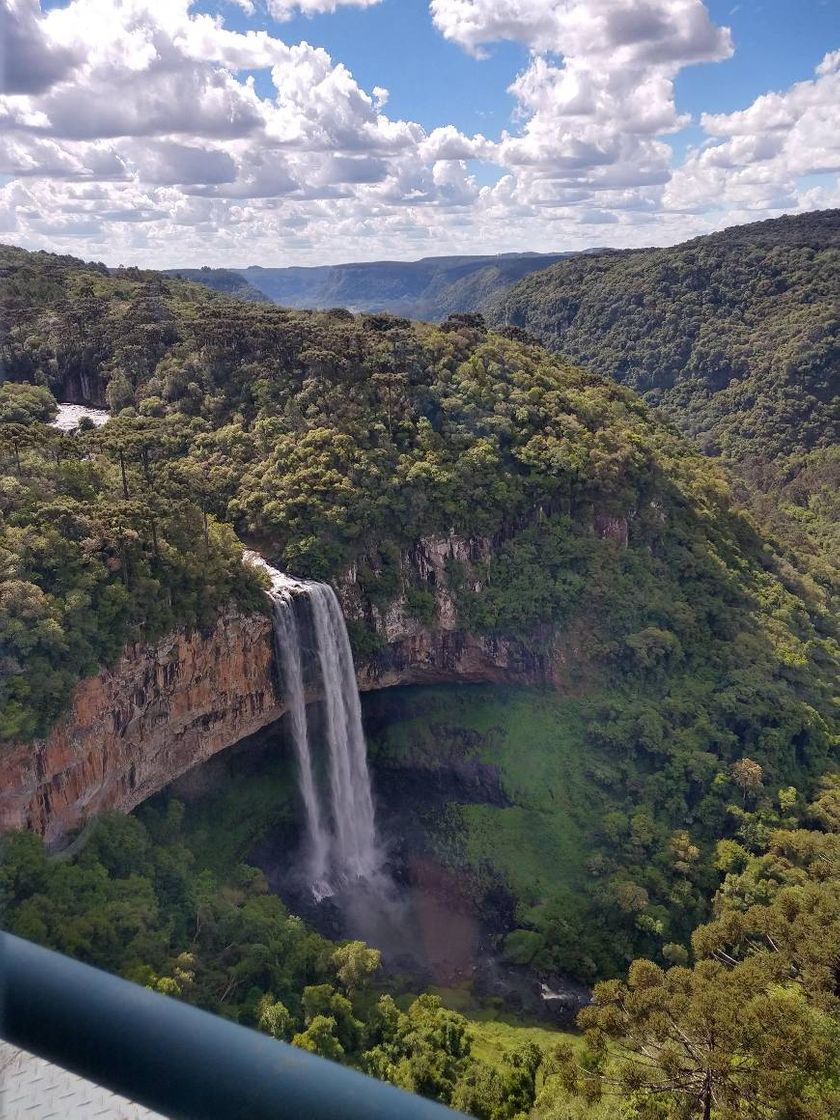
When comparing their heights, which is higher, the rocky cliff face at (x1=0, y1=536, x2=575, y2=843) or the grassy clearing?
the rocky cliff face at (x1=0, y1=536, x2=575, y2=843)

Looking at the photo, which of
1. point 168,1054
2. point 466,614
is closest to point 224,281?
point 466,614

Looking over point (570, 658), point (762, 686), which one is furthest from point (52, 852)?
point (762, 686)

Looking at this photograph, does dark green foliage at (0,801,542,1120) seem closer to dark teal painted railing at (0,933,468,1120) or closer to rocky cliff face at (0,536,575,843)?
rocky cliff face at (0,536,575,843)

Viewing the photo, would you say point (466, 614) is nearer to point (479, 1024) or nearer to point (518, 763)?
point (518, 763)

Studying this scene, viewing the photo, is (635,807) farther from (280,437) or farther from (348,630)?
(280,437)

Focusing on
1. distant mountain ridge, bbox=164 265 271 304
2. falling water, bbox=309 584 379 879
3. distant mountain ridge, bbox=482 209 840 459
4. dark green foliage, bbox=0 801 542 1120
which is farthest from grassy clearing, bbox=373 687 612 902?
distant mountain ridge, bbox=164 265 271 304

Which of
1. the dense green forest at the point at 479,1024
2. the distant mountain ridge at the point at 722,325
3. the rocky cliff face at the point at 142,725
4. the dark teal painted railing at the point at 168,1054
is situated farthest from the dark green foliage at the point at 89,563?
the distant mountain ridge at the point at 722,325

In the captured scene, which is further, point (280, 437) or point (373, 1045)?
point (280, 437)
